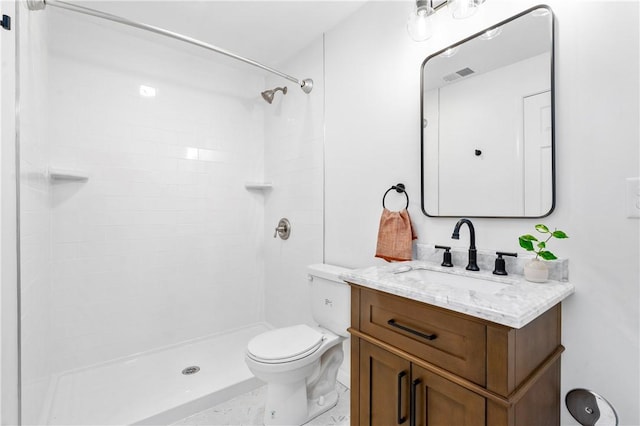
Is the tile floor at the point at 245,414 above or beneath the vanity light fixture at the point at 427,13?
beneath

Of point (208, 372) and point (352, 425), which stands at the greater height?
point (352, 425)

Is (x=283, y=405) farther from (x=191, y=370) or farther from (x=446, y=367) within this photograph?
(x=446, y=367)

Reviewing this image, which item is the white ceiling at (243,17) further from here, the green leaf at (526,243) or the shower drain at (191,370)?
the shower drain at (191,370)

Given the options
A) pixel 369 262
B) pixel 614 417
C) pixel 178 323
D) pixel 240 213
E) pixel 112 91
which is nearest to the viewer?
pixel 614 417

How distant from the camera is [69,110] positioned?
199 centimetres

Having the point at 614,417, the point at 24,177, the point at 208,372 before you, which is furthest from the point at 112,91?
the point at 614,417

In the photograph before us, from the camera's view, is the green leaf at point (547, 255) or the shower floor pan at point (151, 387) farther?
the shower floor pan at point (151, 387)

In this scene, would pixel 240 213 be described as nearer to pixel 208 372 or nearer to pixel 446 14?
pixel 208 372

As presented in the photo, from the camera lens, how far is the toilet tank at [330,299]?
5.54 feet

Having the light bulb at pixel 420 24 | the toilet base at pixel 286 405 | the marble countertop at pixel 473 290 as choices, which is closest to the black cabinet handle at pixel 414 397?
the marble countertop at pixel 473 290

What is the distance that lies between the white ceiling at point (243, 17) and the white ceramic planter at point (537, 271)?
170 cm

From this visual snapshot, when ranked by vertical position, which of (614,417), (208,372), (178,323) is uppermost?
(614,417)

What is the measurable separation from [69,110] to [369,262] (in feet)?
7.08

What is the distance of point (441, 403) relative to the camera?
0.93 m
